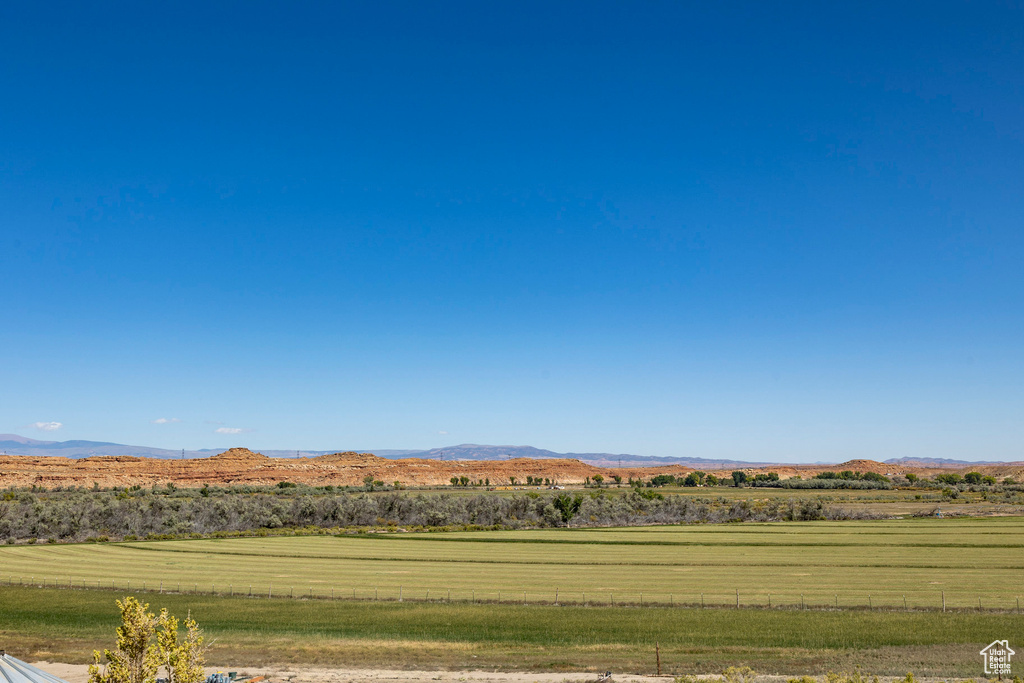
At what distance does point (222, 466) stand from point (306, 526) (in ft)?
388

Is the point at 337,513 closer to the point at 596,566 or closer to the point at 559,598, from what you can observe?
the point at 596,566

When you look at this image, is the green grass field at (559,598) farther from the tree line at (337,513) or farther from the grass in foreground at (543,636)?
the tree line at (337,513)

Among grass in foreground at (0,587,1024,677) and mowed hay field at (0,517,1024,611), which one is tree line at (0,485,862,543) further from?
grass in foreground at (0,587,1024,677)

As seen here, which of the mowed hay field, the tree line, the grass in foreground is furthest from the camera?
the tree line

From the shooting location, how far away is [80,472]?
155m

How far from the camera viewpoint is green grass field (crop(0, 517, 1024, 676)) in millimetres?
28750

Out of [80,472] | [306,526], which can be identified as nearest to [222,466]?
[80,472]

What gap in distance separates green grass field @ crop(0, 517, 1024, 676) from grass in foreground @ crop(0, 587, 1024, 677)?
144 mm

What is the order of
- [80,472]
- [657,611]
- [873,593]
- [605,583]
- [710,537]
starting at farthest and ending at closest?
[80,472] < [710,537] < [605,583] < [873,593] < [657,611]

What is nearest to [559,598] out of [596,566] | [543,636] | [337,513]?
[543,636]

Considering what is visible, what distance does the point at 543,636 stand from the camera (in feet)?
104

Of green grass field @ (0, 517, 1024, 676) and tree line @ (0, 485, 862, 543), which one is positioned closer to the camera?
green grass field @ (0, 517, 1024, 676)

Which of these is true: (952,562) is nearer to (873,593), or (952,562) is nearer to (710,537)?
(873,593)

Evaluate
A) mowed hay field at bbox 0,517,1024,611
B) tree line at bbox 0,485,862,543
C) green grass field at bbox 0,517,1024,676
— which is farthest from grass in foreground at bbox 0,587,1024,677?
tree line at bbox 0,485,862,543
